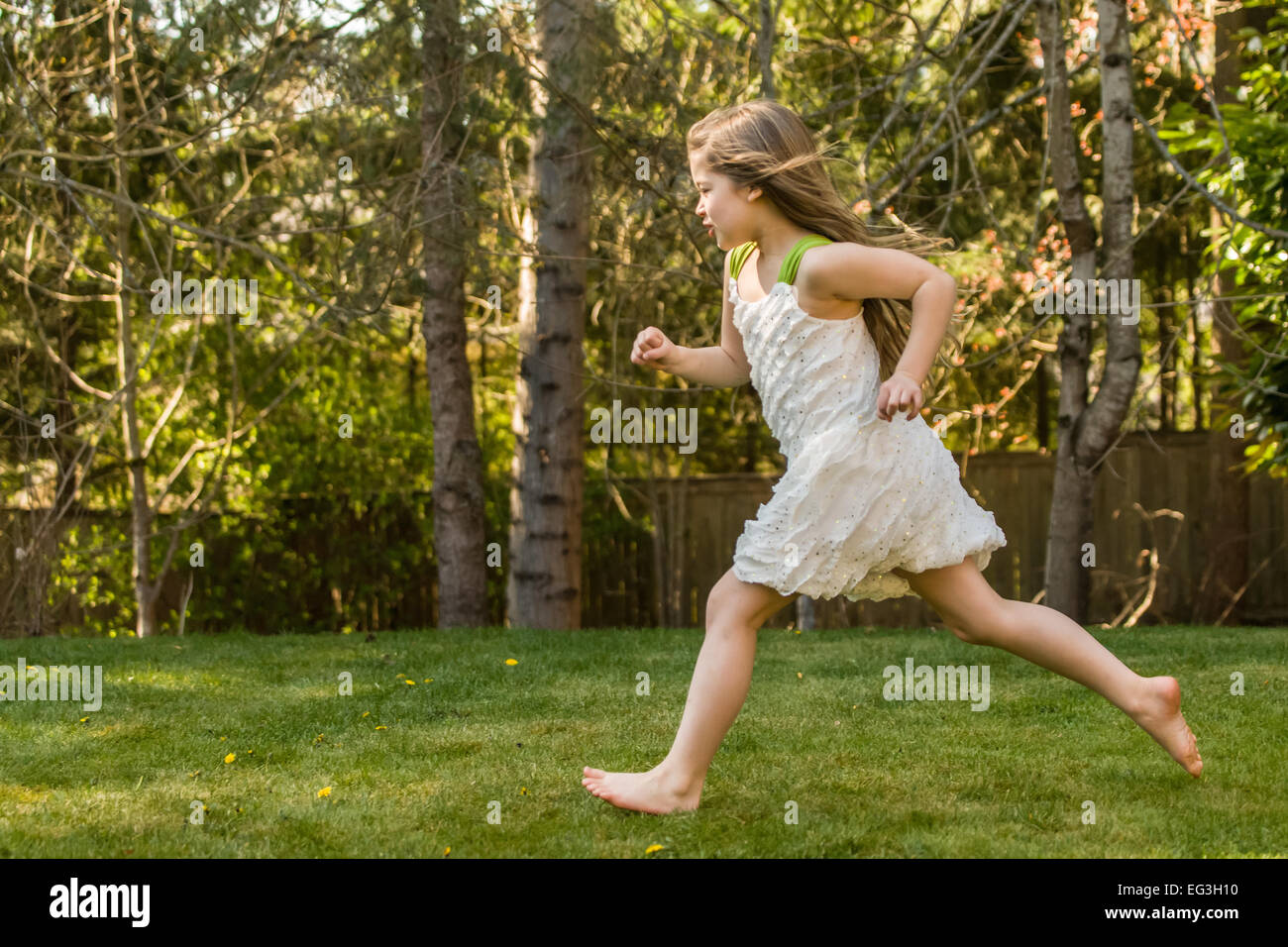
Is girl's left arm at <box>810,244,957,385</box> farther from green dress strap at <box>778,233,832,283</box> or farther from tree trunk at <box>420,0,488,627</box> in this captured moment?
tree trunk at <box>420,0,488,627</box>

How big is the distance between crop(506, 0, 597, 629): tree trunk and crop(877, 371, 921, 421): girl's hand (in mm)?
5020

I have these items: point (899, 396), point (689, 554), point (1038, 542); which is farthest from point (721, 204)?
point (1038, 542)

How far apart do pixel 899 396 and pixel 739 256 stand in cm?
70

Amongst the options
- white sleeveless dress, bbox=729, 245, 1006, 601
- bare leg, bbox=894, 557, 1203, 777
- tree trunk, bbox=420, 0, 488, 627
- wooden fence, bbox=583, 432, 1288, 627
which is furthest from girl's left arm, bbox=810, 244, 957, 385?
wooden fence, bbox=583, 432, 1288, 627

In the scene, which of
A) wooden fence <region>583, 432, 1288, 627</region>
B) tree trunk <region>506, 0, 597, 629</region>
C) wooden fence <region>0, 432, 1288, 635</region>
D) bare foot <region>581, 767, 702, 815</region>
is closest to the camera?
bare foot <region>581, 767, 702, 815</region>

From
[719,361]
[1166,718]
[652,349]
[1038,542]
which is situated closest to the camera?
[1166,718]

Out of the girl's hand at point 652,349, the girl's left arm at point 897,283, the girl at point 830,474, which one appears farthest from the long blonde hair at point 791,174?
the girl's hand at point 652,349

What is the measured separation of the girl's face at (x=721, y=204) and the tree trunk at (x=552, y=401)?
4518 millimetres

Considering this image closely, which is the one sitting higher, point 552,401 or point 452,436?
point 552,401

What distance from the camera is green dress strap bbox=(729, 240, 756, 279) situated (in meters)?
3.21

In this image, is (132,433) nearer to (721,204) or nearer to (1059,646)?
(721,204)

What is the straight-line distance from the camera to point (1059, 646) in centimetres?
298

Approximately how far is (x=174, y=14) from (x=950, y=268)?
6.15 metres

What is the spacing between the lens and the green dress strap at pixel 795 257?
2979mm
